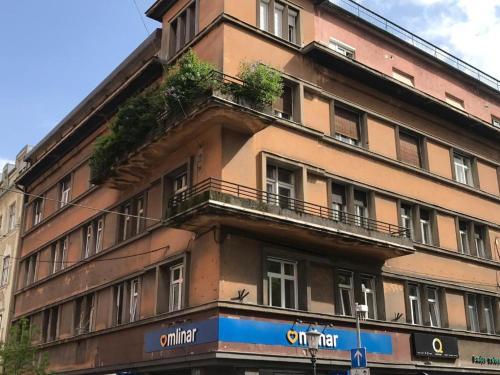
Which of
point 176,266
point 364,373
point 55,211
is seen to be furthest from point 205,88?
point 55,211

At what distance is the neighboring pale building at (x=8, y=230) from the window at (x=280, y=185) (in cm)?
1841

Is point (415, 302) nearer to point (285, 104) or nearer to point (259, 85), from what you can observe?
point (285, 104)

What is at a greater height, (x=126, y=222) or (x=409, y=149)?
(x=409, y=149)

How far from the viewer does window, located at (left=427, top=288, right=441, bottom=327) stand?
23094 mm

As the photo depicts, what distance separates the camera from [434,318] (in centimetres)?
2320

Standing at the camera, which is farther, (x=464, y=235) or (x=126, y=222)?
(x=464, y=235)

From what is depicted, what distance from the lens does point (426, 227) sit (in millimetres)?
24547

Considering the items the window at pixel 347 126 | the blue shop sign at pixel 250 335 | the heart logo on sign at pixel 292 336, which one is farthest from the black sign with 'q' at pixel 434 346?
the window at pixel 347 126

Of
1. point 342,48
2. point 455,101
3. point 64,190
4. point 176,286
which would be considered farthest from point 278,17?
point 64,190

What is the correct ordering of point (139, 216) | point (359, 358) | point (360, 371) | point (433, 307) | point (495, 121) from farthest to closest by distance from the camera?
point (495, 121) < point (433, 307) < point (139, 216) < point (359, 358) < point (360, 371)

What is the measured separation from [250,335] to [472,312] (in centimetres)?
1204

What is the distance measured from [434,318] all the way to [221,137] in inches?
441

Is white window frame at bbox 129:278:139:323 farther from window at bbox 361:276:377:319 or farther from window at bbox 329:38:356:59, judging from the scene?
window at bbox 329:38:356:59

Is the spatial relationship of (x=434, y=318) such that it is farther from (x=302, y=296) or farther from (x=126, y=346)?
(x=126, y=346)
